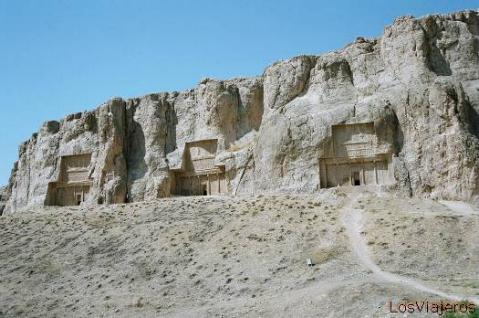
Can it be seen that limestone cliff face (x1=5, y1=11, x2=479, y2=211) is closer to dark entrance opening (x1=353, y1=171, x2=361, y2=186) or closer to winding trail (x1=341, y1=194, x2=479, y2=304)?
dark entrance opening (x1=353, y1=171, x2=361, y2=186)

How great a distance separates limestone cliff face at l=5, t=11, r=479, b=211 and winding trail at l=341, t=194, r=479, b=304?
3782 mm

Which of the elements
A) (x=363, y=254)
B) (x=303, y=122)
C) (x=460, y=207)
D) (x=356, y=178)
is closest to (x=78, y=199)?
(x=303, y=122)

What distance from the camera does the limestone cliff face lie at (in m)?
31.2

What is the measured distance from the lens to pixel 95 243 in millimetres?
31031

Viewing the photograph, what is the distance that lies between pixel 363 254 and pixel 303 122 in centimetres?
1262

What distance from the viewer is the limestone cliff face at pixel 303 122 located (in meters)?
31.2

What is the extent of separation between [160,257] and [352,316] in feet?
40.7

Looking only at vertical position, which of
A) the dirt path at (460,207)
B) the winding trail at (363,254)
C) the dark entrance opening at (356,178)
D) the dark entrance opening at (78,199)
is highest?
the dark entrance opening at (356,178)

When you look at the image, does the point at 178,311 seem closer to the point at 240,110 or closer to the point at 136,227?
the point at 136,227

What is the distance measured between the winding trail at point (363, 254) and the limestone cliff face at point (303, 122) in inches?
149

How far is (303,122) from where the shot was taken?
35156 millimetres

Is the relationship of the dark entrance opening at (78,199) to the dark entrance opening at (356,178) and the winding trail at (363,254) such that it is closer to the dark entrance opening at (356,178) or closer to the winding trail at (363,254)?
the dark entrance opening at (356,178)

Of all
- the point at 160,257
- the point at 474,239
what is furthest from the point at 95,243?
the point at 474,239

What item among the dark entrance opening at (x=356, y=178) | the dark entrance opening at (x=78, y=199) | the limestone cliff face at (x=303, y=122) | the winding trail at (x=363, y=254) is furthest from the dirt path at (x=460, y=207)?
the dark entrance opening at (x=78, y=199)
